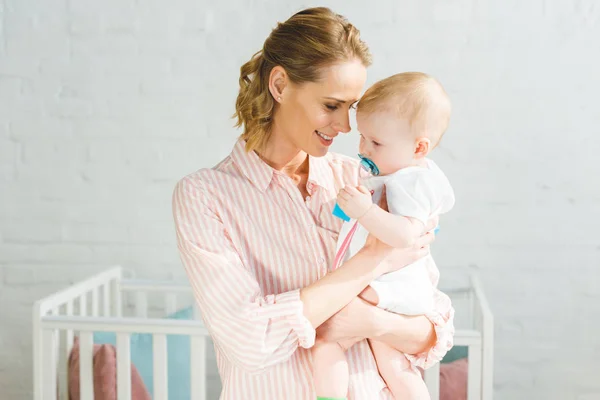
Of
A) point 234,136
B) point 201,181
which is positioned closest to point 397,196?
point 201,181

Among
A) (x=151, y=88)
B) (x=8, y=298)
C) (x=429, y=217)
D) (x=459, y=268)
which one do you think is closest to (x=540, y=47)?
(x=459, y=268)

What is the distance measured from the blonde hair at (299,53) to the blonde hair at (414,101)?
10 cm

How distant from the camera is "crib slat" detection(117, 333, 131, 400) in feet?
6.83

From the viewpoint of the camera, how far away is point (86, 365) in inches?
83.6

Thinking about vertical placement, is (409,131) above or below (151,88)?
below

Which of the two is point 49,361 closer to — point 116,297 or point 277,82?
point 116,297

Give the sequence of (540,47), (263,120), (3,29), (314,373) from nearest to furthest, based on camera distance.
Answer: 1. (314,373)
2. (263,120)
3. (540,47)
4. (3,29)

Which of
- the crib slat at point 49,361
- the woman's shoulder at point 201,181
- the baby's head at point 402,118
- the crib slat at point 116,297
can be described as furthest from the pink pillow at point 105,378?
the baby's head at point 402,118

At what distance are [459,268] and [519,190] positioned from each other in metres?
0.35

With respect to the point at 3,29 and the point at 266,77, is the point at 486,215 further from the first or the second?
the point at 3,29

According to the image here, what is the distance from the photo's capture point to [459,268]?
104 inches

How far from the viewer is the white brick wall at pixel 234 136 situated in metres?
2.55

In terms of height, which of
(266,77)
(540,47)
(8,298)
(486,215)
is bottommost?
(8,298)

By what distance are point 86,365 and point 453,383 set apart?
1.14m
